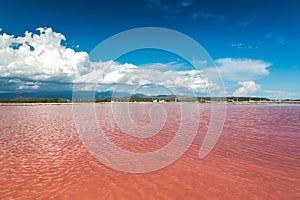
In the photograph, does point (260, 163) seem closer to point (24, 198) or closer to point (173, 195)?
point (173, 195)

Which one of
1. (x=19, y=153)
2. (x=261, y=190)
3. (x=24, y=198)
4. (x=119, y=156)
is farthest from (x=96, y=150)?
(x=261, y=190)

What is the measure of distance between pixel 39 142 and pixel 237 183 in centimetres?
981

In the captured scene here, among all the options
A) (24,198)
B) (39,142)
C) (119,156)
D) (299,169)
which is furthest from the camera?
(39,142)

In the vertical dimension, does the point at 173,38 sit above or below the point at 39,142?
above

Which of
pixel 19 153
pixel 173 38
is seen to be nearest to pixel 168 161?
pixel 19 153

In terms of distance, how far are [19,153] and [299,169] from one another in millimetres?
10337

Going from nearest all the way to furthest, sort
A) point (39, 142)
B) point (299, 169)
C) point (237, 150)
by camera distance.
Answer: point (299, 169) → point (237, 150) → point (39, 142)

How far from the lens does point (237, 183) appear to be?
20.8 ft

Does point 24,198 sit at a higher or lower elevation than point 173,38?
lower

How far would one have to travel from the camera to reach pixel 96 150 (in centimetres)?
1042

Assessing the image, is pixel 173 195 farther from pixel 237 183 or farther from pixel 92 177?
pixel 92 177

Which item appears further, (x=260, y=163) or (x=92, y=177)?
(x=260, y=163)

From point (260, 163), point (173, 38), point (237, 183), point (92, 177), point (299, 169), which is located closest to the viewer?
point (237, 183)

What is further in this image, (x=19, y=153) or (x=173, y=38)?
(x=173, y=38)
